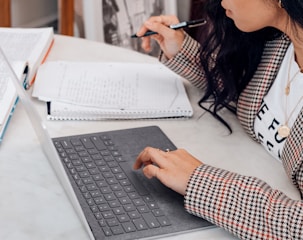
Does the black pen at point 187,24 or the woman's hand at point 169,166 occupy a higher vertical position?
the black pen at point 187,24

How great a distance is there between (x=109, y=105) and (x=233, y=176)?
39cm

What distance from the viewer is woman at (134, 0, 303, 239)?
97cm

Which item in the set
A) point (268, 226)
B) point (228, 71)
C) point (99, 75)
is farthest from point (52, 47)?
point (268, 226)

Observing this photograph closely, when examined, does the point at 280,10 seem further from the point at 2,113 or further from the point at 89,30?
the point at 89,30

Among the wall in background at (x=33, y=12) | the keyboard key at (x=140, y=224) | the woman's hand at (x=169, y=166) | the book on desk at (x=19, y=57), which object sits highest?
the book on desk at (x=19, y=57)

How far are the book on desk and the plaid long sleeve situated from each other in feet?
1.38

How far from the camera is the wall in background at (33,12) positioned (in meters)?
3.09

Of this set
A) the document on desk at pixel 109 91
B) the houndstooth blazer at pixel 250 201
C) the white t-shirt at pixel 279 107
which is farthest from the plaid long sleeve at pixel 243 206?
the document on desk at pixel 109 91

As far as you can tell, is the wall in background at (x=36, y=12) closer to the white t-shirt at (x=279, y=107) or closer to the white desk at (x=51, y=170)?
the white desk at (x=51, y=170)

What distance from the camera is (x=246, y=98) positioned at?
1.32 metres

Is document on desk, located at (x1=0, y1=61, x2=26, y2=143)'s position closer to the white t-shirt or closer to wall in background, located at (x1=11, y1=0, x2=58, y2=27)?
the white t-shirt

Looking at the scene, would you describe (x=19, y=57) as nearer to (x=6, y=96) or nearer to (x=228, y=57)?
(x=6, y=96)

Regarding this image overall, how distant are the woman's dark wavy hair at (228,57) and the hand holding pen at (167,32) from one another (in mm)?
79

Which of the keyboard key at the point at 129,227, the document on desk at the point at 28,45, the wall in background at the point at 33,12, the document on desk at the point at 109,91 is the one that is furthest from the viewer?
the wall in background at the point at 33,12
